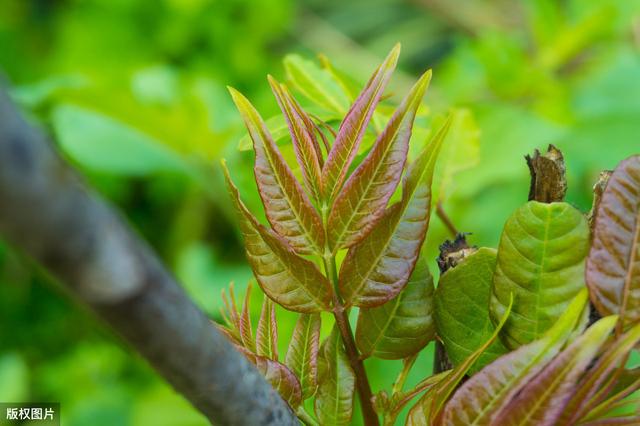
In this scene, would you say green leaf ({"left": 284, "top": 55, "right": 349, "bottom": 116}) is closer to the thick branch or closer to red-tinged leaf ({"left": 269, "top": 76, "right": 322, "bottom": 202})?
red-tinged leaf ({"left": 269, "top": 76, "right": 322, "bottom": 202})

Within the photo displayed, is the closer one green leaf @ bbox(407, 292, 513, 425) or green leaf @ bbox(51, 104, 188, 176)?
green leaf @ bbox(407, 292, 513, 425)

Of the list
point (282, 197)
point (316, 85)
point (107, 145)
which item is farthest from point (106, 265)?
point (107, 145)

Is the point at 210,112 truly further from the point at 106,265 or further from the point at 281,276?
the point at 106,265

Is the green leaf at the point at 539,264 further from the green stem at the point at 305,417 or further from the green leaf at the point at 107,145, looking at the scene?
the green leaf at the point at 107,145

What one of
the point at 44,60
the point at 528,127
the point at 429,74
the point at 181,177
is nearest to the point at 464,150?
the point at 429,74

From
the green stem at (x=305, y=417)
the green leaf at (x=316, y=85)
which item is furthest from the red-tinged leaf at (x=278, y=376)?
the green leaf at (x=316, y=85)

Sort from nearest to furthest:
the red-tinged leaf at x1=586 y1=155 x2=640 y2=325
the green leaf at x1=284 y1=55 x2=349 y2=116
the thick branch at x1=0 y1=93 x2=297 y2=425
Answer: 1. the thick branch at x1=0 y1=93 x2=297 y2=425
2. the red-tinged leaf at x1=586 y1=155 x2=640 y2=325
3. the green leaf at x1=284 y1=55 x2=349 y2=116

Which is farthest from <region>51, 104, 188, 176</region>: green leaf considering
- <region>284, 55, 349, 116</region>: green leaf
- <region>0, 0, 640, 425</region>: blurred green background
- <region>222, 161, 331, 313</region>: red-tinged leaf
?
<region>222, 161, 331, 313</region>: red-tinged leaf
